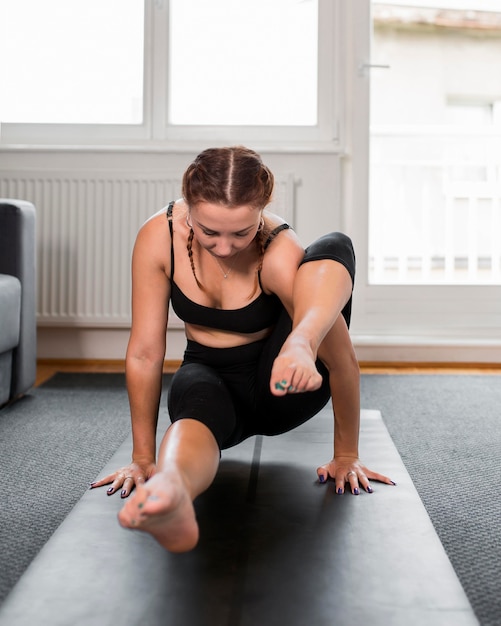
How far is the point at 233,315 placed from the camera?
1.48 metres

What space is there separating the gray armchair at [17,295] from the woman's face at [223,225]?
1249 mm

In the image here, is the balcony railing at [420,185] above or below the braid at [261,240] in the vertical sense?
above

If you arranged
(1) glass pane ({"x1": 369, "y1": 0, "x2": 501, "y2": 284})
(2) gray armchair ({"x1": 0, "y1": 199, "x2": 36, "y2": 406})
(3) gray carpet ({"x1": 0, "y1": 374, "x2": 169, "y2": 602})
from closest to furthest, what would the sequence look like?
(3) gray carpet ({"x1": 0, "y1": 374, "x2": 169, "y2": 602}), (2) gray armchair ({"x1": 0, "y1": 199, "x2": 36, "y2": 406}), (1) glass pane ({"x1": 369, "y1": 0, "x2": 501, "y2": 284})

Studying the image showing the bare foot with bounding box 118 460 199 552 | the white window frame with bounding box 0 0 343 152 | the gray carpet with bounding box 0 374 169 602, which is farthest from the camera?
the white window frame with bounding box 0 0 343 152

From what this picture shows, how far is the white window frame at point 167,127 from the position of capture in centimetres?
336

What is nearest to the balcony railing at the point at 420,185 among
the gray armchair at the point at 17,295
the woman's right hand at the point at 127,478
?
the gray armchair at the point at 17,295

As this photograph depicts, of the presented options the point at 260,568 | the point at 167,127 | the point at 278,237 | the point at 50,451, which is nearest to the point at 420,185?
the point at 167,127

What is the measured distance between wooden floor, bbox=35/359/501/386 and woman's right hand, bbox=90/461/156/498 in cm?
183

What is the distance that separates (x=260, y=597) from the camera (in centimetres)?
95

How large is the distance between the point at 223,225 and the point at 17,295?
1.38m

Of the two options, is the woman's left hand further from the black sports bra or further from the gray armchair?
the gray armchair

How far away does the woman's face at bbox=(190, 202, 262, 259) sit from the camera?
3.99ft

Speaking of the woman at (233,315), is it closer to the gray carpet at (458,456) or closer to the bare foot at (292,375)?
the bare foot at (292,375)

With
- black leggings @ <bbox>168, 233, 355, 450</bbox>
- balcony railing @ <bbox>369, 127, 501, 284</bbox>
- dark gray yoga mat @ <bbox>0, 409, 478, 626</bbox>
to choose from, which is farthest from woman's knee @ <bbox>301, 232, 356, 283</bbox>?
balcony railing @ <bbox>369, 127, 501, 284</bbox>
